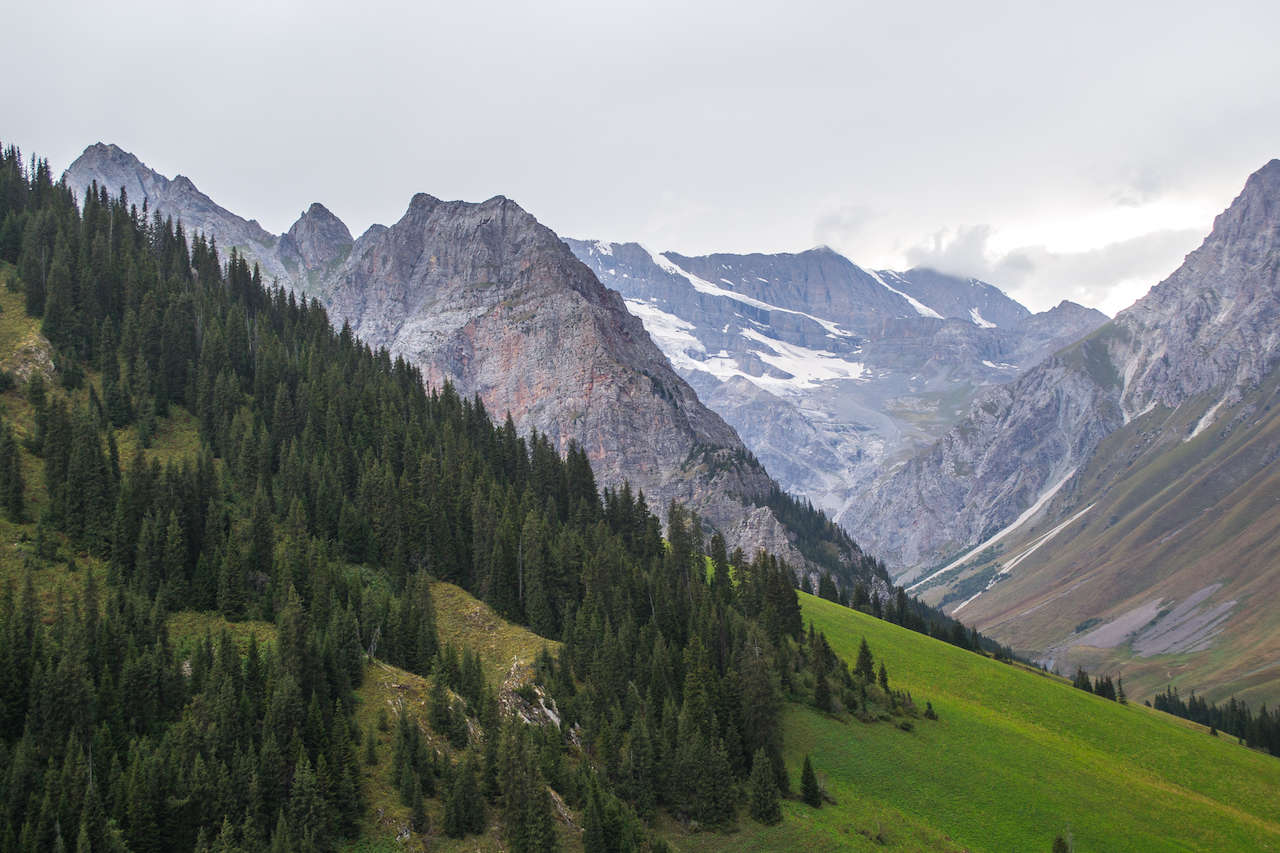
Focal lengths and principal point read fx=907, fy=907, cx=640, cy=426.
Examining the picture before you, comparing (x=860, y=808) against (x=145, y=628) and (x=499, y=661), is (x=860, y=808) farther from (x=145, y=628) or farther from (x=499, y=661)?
(x=145, y=628)

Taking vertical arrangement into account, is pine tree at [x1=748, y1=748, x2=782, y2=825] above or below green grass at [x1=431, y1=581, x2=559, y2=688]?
below

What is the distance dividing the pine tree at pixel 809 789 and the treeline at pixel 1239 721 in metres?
98.8

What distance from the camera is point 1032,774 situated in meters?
90.6

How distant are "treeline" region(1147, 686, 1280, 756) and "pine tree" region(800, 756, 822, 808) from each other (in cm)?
9880

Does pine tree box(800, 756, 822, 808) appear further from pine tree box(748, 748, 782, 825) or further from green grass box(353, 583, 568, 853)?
green grass box(353, 583, 568, 853)

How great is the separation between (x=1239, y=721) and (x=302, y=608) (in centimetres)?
16401

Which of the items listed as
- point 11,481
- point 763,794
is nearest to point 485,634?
point 763,794

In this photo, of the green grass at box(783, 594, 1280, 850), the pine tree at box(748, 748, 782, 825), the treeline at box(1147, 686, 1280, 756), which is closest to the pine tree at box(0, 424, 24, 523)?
the pine tree at box(748, 748, 782, 825)

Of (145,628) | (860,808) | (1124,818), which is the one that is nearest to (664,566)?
(860,808)

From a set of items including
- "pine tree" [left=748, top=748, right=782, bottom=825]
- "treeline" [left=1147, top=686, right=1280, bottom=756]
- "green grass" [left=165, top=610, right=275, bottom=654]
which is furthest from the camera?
"treeline" [left=1147, top=686, right=1280, bottom=756]

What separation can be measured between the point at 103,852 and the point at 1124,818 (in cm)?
8221

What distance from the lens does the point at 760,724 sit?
85750 mm

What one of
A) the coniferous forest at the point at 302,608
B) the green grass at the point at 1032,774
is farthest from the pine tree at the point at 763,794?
the green grass at the point at 1032,774

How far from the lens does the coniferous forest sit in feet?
183
